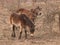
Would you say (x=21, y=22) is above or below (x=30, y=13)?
below

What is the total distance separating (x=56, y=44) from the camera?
8.27 m

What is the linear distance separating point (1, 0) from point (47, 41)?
23.7 feet

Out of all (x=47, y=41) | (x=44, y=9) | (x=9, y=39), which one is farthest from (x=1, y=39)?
(x=44, y=9)

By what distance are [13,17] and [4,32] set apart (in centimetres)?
68

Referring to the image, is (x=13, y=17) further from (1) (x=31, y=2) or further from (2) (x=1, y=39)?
(1) (x=31, y=2)

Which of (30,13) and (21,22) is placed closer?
(21,22)

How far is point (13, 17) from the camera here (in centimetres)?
952

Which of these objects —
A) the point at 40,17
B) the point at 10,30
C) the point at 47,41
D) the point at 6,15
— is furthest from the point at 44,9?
the point at 47,41

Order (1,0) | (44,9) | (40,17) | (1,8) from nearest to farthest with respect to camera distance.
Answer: (40,17) < (44,9) < (1,8) < (1,0)

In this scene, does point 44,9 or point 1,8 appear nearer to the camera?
point 44,9

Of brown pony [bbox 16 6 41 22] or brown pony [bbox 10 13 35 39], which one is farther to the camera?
brown pony [bbox 16 6 41 22]

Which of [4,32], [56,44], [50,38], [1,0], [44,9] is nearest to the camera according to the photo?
[56,44]

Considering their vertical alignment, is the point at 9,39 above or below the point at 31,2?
below

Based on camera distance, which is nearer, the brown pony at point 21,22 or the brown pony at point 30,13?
the brown pony at point 21,22
